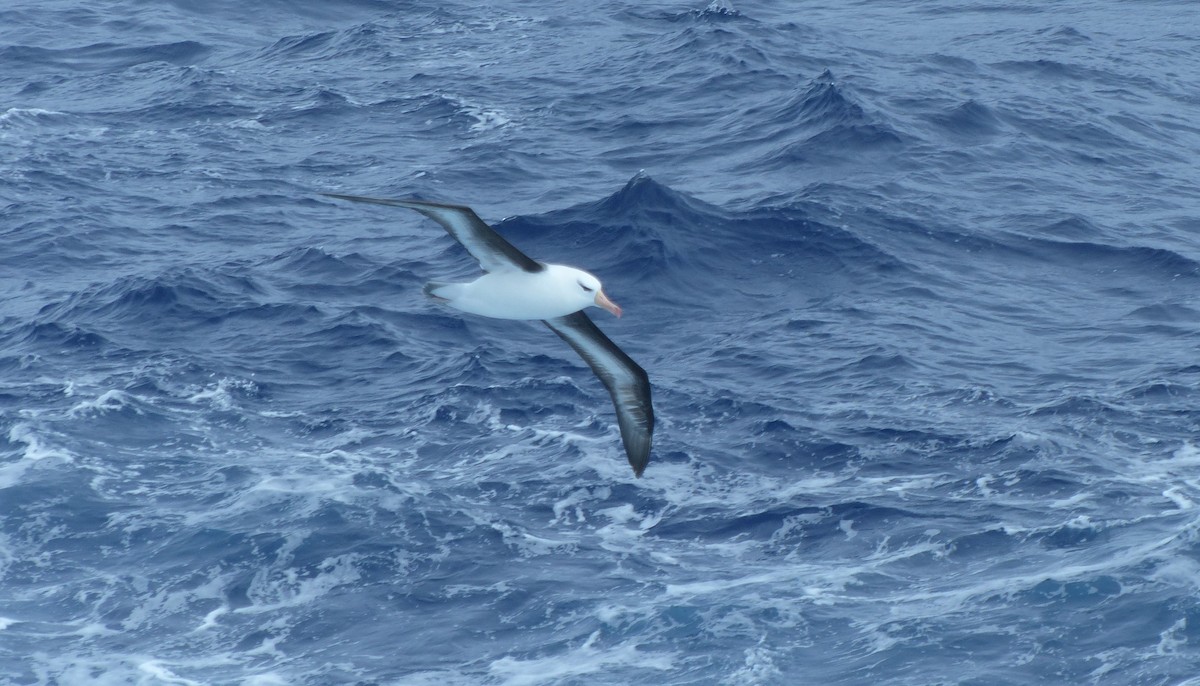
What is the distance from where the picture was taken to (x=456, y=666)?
84.6 ft

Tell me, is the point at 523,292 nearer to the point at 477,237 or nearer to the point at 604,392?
the point at 477,237

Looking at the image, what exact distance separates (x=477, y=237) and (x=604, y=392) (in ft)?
45.5

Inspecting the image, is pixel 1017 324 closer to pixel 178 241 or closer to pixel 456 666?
pixel 456 666

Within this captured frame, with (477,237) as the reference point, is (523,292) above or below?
below

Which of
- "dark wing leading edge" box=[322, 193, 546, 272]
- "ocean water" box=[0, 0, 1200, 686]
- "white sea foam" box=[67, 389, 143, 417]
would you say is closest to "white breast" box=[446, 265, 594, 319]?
"dark wing leading edge" box=[322, 193, 546, 272]

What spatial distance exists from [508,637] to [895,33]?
132 ft

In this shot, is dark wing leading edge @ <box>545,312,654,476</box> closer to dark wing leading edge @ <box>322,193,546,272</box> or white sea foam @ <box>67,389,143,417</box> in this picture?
dark wing leading edge @ <box>322,193,546,272</box>

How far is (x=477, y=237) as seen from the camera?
1895 centimetres

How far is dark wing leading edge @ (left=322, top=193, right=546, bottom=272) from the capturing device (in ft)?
56.9

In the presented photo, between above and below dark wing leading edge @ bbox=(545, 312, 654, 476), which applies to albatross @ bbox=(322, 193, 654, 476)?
above

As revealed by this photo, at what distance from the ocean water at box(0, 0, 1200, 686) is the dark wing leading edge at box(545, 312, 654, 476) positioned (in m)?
4.60

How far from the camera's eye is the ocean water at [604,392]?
1034 inches

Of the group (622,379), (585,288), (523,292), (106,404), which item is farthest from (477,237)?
(106,404)

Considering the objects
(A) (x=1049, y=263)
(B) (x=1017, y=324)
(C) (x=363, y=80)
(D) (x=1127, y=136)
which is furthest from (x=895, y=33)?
(B) (x=1017, y=324)
